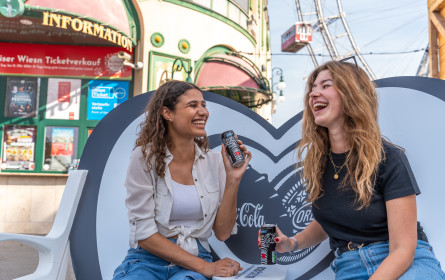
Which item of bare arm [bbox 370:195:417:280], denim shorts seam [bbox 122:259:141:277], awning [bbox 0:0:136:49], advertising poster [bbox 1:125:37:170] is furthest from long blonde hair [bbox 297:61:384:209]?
advertising poster [bbox 1:125:37:170]

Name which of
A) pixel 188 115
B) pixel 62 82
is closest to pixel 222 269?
pixel 188 115

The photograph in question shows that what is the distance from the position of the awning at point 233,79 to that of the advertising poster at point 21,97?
3437 mm

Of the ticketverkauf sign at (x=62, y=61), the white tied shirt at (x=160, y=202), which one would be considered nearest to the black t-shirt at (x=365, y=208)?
the white tied shirt at (x=160, y=202)

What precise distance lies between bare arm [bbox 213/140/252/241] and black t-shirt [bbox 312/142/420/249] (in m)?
0.48

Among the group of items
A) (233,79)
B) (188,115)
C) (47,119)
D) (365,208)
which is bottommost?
(365,208)

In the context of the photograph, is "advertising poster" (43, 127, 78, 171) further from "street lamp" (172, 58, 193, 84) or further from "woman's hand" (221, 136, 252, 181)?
"woman's hand" (221, 136, 252, 181)

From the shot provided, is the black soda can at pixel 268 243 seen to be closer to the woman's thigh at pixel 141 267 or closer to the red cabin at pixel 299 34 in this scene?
the woman's thigh at pixel 141 267

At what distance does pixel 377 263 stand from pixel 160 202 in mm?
1072

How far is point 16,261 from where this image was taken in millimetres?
4645

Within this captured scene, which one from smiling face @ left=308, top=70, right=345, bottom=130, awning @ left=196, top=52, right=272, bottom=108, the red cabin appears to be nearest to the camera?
smiling face @ left=308, top=70, right=345, bottom=130

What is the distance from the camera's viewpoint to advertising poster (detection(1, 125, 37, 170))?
24.9 ft

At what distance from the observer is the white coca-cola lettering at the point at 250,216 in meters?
2.48

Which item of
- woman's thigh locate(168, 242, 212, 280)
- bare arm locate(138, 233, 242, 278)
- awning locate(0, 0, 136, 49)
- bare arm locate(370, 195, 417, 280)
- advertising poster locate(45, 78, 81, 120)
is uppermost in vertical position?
awning locate(0, 0, 136, 49)

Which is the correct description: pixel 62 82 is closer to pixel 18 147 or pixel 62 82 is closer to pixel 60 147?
pixel 60 147
